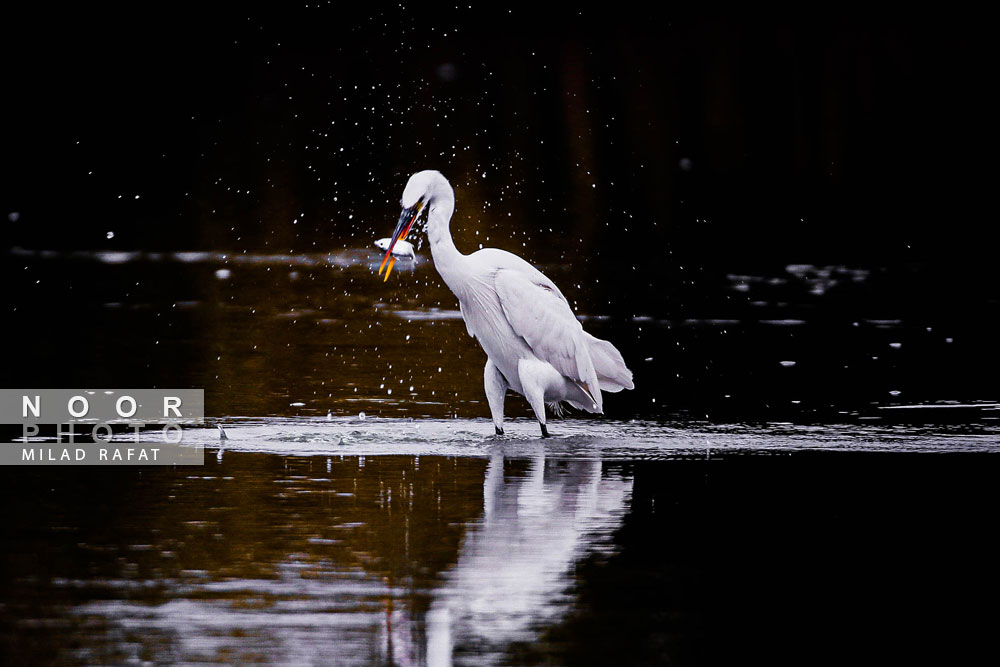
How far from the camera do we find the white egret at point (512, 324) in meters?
12.8

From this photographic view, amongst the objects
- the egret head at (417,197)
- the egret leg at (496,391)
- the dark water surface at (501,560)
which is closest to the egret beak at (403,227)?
the egret head at (417,197)

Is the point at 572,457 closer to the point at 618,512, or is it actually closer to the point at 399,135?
the point at 618,512

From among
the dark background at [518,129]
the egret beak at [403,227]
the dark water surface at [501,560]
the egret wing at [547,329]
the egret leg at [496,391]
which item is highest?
the dark background at [518,129]

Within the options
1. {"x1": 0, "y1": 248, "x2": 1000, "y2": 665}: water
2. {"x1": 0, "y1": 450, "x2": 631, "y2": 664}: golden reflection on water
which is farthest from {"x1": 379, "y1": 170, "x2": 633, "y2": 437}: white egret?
{"x1": 0, "y1": 450, "x2": 631, "y2": 664}: golden reflection on water

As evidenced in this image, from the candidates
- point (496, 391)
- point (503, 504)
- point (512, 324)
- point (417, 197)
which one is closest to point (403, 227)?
point (417, 197)

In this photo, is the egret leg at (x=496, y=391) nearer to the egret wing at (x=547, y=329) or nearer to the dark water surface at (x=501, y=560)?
the egret wing at (x=547, y=329)

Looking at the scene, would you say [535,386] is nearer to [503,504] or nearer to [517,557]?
[503,504]

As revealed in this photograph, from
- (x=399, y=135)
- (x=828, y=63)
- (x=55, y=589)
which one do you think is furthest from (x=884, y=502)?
(x=828, y=63)

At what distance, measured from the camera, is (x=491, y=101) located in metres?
48.5

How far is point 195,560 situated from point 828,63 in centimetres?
5150

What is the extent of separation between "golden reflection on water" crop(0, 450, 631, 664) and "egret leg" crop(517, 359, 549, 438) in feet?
3.64

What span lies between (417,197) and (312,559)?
4.34 meters

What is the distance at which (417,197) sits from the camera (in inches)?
498

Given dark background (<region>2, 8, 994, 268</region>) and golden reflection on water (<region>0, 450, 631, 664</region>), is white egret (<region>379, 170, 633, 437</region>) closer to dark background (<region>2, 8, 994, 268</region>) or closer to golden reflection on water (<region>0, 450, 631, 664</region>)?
golden reflection on water (<region>0, 450, 631, 664</region>)
